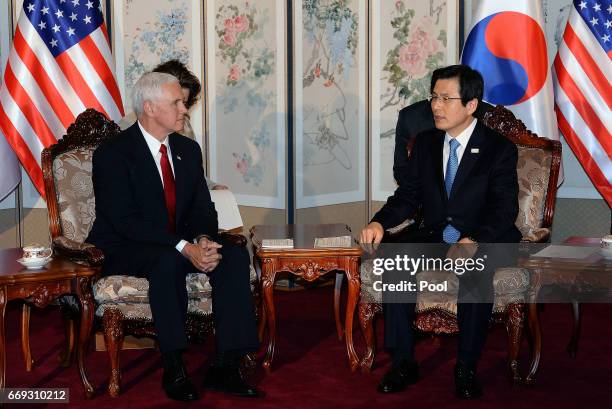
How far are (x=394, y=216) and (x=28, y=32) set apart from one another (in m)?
2.63

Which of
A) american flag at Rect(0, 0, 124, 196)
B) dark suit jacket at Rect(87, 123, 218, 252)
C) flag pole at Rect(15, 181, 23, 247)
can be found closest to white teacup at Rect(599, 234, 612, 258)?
dark suit jacket at Rect(87, 123, 218, 252)

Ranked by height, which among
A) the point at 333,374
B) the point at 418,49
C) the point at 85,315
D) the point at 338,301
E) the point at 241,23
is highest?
the point at 241,23

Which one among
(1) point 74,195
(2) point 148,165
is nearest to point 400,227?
(2) point 148,165

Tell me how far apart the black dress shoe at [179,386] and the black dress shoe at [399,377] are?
2.72ft

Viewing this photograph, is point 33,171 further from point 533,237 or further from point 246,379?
point 533,237

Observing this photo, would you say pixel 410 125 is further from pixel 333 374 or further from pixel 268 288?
pixel 333 374

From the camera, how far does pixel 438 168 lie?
446 centimetres

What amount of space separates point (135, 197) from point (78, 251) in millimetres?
363

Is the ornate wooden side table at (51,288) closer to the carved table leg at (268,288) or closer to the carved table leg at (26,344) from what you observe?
the carved table leg at (26,344)

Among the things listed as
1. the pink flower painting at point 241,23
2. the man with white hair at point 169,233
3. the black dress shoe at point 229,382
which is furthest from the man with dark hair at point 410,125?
the black dress shoe at point 229,382

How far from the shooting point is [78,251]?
4.16 metres

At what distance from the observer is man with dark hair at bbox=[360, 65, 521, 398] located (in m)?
4.08

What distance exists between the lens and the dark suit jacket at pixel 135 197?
4230 millimetres

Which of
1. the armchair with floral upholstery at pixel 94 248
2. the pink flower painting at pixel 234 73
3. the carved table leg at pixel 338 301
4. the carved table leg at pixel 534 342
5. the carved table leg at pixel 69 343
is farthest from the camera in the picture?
the pink flower painting at pixel 234 73
